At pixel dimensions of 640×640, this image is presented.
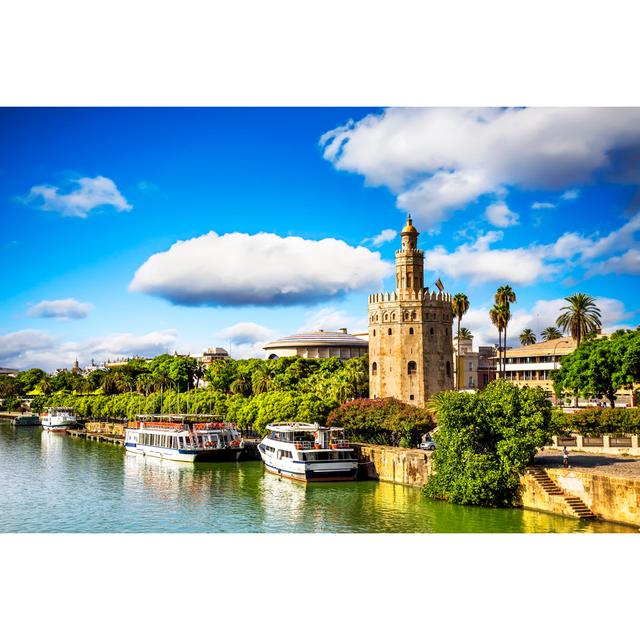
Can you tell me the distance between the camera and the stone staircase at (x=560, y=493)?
2344 centimetres

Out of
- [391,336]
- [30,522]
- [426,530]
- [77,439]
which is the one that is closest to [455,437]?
[426,530]

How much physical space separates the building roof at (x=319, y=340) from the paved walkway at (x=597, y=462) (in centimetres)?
5786

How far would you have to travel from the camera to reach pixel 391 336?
169 feet

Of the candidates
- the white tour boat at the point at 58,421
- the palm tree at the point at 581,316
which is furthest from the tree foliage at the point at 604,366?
the white tour boat at the point at 58,421

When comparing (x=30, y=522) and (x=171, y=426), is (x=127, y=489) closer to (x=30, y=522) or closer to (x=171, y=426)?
(x=30, y=522)

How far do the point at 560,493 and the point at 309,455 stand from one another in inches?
495

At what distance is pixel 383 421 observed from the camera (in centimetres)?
3709

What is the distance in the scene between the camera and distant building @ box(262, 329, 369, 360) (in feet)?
292

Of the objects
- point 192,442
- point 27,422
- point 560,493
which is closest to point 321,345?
point 27,422

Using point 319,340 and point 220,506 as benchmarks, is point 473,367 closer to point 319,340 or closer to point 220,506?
point 319,340

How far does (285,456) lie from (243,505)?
7.09 meters

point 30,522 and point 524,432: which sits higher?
point 524,432

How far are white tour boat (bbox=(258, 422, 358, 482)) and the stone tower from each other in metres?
14.7

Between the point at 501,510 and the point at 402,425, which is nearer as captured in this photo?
the point at 501,510
